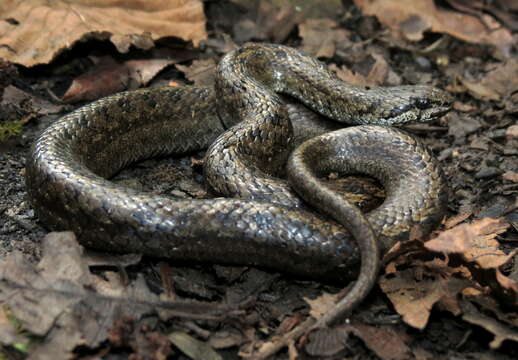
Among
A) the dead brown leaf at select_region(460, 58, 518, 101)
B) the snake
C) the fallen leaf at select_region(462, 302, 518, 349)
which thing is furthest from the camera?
Result: the dead brown leaf at select_region(460, 58, 518, 101)

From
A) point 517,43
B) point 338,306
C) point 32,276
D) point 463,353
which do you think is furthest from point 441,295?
point 517,43

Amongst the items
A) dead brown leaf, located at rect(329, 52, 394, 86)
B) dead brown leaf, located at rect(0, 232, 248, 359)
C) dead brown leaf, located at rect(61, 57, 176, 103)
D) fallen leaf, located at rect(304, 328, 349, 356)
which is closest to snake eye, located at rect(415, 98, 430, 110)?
dead brown leaf, located at rect(329, 52, 394, 86)

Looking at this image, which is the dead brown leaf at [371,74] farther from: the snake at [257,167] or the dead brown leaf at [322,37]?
the snake at [257,167]

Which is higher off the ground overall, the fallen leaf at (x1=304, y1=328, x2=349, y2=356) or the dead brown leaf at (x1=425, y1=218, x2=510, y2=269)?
the dead brown leaf at (x1=425, y1=218, x2=510, y2=269)

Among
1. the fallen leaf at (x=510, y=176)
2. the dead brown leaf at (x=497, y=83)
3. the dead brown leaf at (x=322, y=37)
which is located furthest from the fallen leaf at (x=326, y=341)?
the dead brown leaf at (x=322, y=37)

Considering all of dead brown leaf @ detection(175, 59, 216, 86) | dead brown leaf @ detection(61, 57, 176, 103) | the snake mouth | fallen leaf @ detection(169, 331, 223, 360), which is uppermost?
the snake mouth

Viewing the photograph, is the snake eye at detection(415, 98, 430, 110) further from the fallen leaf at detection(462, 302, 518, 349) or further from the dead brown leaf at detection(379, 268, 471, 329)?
the fallen leaf at detection(462, 302, 518, 349)

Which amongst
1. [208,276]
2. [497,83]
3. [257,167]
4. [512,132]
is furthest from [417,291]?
[497,83]
